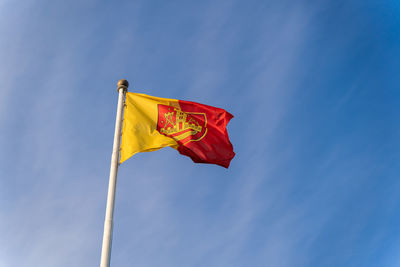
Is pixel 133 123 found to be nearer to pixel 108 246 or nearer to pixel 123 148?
pixel 123 148

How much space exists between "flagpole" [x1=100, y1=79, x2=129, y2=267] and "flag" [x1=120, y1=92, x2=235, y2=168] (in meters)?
0.33

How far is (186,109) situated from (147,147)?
250 centimetres

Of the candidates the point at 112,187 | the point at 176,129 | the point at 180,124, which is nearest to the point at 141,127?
the point at 176,129

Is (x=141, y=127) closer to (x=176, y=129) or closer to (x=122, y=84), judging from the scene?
(x=176, y=129)

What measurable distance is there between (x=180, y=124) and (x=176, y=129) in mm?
316

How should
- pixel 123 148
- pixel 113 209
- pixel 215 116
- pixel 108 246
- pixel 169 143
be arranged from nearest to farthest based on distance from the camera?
pixel 108 246, pixel 113 209, pixel 123 148, pixel 169 143, pixel 215 116

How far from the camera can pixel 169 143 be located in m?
12.2

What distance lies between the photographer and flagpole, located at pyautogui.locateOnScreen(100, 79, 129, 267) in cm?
924

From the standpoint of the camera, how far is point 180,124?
42.7 feet

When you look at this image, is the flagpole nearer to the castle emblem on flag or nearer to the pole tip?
the pole tip

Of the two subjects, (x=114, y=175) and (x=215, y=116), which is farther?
(x=215, y=116)

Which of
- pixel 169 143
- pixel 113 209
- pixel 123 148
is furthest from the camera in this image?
pixel 169 143

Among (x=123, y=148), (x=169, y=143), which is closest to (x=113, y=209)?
(x=123, y=148)

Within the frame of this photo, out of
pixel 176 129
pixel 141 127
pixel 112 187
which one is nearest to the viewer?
pixel 112 187
